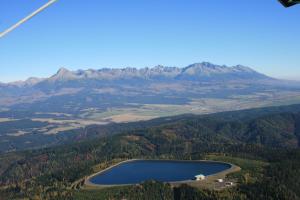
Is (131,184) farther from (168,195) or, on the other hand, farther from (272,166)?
(272,166)

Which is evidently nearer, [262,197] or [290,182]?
[262,197]

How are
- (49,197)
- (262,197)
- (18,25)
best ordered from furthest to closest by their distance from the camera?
(49,197), (262,197), (18,25)

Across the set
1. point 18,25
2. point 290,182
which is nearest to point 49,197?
point 290,182

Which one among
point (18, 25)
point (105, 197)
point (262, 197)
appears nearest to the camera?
point (18, 25)

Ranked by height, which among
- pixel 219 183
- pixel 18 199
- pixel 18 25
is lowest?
pixel 18 199

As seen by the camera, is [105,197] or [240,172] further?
[240,172]

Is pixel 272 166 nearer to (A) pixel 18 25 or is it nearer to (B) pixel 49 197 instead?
(B) pixel 49 197

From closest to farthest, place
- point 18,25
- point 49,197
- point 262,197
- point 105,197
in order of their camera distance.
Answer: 1. point 18,25
2. point 262,197
3. point 105,197
4. point 49,197

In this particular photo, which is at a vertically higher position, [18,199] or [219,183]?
[219,183]

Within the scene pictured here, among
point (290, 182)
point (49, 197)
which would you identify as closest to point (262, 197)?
point (290, 182)
